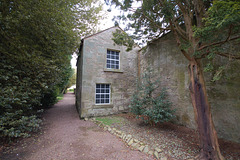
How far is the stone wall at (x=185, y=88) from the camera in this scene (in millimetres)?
3826

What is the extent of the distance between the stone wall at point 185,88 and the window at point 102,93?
10.5 ft

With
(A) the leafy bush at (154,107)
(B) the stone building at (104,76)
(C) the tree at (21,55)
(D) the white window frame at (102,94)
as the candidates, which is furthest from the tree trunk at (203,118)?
(D) the white window frame at (102,94)

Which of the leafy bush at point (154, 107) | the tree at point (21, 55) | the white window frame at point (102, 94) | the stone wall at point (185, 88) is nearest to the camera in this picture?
the tree at point (21, 55)

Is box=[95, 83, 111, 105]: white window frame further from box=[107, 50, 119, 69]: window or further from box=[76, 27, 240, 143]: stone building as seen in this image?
box=[107, 50, 119, 69]: window

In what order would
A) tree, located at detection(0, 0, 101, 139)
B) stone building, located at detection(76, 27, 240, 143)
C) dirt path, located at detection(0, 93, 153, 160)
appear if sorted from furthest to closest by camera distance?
1. stone building, located at detection(76, 27, 240, 143)
2. tree, located at detection(0, 0, 101, 139)
3. dirt path, located at detection(0, 93, 153, 160)

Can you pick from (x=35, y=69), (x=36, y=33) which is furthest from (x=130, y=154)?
(x=36, y=33)

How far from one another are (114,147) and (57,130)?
3.30 meters

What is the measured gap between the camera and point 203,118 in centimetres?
315

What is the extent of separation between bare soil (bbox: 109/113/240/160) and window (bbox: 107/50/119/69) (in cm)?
434

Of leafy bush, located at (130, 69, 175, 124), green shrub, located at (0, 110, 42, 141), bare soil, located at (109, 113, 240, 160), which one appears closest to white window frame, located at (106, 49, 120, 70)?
leafy bush, located at (130, 69, 175, 124)

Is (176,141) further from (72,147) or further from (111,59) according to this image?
(111,59)

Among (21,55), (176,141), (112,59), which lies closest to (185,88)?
(176,141)

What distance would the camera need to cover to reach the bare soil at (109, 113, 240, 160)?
10.6 feet

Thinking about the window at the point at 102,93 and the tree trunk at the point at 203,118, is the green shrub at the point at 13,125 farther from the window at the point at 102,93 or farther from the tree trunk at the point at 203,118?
the tree trunk at the point at 203,118
